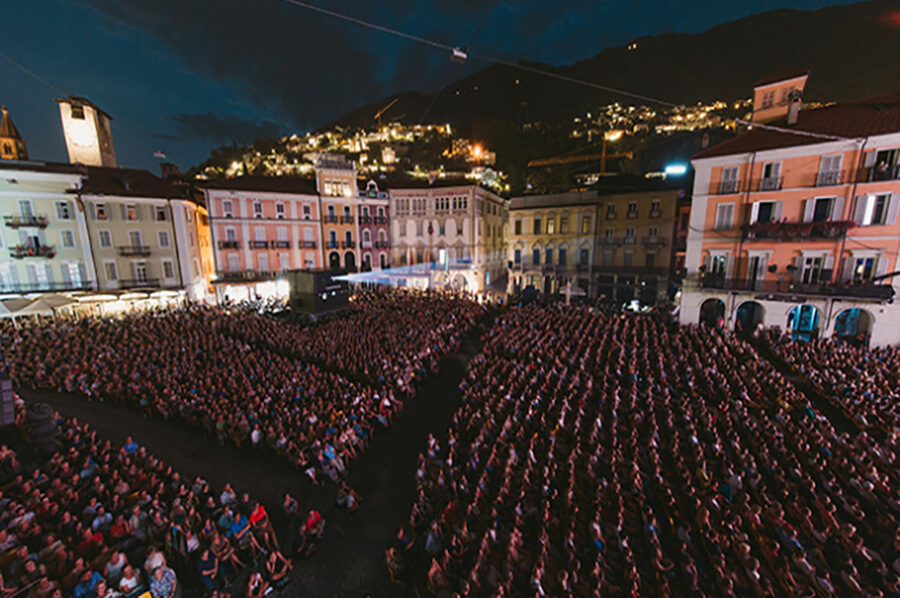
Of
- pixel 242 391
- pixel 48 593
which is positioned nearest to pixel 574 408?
pixel 242 391

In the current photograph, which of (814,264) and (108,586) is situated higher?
(814,264)

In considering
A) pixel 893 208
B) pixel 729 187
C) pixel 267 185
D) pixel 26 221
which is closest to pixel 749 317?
pixel 893 208

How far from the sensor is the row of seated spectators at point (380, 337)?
15.0m

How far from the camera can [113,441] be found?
10.8 meters

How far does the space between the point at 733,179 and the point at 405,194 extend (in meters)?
29.0

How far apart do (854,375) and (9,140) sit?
6596cm

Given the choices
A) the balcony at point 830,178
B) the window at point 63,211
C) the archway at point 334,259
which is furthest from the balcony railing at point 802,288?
the window at point 63,211

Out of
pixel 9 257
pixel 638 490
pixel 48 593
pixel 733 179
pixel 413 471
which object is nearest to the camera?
pixel 48 593

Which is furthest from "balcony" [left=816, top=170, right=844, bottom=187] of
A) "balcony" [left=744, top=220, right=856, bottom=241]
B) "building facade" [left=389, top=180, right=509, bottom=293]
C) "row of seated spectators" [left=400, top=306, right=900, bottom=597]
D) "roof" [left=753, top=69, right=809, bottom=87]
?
"building facade" [left=389, top=180, right=509, bottom=293]

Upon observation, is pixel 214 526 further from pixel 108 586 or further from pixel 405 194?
pixel 405 194

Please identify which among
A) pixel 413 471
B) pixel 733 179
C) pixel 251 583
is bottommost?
pixel 413 471

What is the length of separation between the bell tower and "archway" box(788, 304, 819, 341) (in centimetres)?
6638

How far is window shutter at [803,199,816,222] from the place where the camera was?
774 inches

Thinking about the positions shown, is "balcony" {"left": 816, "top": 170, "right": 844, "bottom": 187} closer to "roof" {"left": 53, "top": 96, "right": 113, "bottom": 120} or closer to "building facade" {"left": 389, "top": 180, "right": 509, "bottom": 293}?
"building facade" {"left": 389, "top": 180, "right": 509, "bottom": 293}
